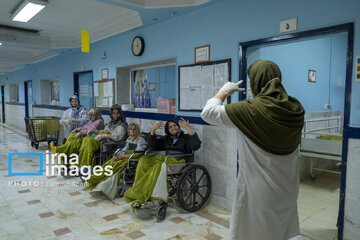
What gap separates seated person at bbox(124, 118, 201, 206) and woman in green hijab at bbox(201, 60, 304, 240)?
148 centimetres

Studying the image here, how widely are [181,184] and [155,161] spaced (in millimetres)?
411

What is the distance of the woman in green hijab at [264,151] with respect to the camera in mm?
1270

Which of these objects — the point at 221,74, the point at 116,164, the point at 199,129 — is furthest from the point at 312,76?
the point at 116,164

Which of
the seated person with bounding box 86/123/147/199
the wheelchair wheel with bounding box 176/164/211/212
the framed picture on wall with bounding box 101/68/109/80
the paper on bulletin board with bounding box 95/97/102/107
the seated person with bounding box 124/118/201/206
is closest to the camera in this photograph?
the seated person with bounding box 124/118/201/206

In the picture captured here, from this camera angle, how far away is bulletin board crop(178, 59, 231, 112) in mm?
3122

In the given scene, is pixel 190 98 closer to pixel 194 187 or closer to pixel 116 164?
pixel 194 187

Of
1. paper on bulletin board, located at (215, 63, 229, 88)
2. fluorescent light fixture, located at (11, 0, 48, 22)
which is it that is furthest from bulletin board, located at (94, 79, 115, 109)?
paper on bulletin board, located at (215, 63, 229, 88)

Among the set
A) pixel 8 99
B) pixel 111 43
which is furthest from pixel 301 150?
pixel 8 99

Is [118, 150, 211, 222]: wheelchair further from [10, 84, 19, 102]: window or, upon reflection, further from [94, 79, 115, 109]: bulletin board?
[10, 84, 19, 102]: window

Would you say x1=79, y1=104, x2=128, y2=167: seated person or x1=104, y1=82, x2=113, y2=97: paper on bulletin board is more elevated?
x1=104, y1=82, x2=113, y2=97: paper on bulletin board

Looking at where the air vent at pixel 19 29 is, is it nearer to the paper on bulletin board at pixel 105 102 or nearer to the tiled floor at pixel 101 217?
the paper on bulletin board at pixel 105 102

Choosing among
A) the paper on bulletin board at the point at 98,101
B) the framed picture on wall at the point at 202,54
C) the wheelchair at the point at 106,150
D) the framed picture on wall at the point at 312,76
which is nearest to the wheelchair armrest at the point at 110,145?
the wheelchair at the point at 106,150

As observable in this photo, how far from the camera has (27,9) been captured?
3.94 m

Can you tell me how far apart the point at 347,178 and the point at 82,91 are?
5822 millimetres
